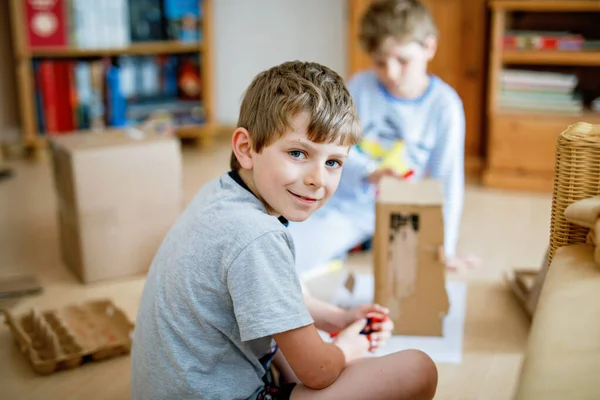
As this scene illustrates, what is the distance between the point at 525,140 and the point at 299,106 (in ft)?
6.20

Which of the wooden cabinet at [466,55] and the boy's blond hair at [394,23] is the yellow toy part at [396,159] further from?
the wooden cabinet at [466,55]

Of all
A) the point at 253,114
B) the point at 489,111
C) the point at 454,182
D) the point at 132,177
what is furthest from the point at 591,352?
the point at 489,111

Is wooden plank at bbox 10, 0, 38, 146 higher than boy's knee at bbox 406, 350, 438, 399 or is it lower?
higher

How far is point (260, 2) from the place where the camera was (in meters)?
3.41

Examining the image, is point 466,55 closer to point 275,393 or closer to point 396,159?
point 396,159

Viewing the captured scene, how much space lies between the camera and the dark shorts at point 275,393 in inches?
44.1

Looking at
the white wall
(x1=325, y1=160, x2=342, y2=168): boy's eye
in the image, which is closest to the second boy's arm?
(x1=325, y1=160, x2=342, y2=168): boy's eye

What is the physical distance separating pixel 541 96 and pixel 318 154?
192cm

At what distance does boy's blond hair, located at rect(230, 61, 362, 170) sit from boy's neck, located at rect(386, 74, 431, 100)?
97 cm

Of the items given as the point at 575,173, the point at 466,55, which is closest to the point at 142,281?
the point at 575,173

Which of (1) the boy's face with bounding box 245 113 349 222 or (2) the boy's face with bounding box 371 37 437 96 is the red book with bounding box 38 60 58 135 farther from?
(1) the boy's face with bounding box 245 113 349 222

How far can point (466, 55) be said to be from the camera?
2979 millimetres

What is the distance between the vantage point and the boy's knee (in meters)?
1.12

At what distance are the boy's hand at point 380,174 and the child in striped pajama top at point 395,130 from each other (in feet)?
0.04
